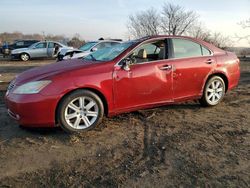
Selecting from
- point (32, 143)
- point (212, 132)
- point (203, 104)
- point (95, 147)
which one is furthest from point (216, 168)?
point (203, 104)

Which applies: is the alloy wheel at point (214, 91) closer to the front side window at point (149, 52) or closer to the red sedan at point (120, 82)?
the red sedan at point (120, 82)

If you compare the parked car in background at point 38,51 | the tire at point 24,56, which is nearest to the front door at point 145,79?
the parked car in background at point 38,51

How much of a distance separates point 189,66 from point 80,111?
2.30 m

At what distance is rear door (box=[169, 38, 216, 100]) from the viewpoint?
6098 mm

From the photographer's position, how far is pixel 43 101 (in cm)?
486

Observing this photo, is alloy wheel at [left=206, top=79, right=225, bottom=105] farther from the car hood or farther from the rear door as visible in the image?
the car hood

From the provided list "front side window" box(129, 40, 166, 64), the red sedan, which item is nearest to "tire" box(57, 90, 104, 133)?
the red sedan

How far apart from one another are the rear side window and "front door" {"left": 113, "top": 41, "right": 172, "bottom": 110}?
0.81 ft

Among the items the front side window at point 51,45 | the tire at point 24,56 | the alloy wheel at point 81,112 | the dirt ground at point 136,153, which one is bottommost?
the dirt ground at point 136,153

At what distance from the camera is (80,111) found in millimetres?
5188

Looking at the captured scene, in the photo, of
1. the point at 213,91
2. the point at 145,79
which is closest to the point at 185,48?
the point at 213,91

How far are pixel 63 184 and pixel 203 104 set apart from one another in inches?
157

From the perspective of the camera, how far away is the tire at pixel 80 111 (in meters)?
5.02

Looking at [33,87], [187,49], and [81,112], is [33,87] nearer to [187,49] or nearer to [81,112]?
[81,112]
